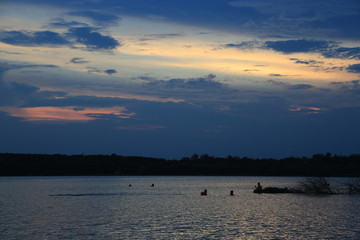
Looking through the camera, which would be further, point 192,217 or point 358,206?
point 358,206

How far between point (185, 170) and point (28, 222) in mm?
163443

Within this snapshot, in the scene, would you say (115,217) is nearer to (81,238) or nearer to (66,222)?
(66,222)

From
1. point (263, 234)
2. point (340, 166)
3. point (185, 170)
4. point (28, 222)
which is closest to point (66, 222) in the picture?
point (28, 222)

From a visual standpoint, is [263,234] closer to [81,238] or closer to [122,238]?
[122,238]

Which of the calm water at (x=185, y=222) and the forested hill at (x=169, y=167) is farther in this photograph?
the forested hill at (x=169, y=167)

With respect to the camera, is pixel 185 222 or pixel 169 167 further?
pixel 169 167

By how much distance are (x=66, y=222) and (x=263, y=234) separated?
51.6 feet

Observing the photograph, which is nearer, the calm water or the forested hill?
the calm water

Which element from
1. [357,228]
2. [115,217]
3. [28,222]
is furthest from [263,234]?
[28,222]

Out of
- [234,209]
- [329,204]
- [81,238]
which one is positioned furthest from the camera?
[329,204]

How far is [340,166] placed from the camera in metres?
164

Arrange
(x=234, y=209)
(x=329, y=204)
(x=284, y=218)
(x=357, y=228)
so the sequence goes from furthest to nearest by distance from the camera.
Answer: (x=329, y=204) < (x=234, y=209) < (x=284, y=218) < (x=357, y=228)

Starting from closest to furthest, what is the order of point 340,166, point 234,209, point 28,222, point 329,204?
point 28,222 < point 234,209 < point 329,204 < point 340,166

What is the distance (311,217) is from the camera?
130 feet
